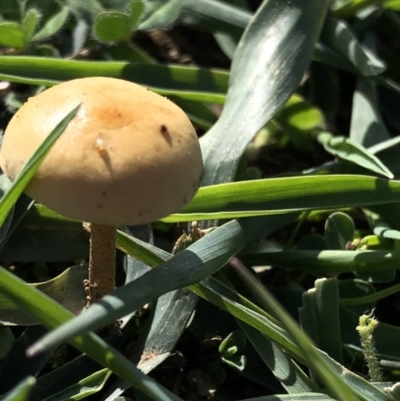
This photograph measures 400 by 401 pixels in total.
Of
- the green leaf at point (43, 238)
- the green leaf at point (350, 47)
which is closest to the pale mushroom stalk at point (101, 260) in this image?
the green leaf at point (43, 238)

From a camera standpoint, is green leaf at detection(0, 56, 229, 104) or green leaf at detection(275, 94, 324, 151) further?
green leaf at detection(275, 94, 324, 151)

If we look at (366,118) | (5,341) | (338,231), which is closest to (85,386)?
(5,341)

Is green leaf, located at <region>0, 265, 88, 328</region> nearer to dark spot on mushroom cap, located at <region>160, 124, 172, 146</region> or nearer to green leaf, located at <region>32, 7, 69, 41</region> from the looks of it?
dark spot on mushroom cap, located at <region>160, 124, 172, 146</region>

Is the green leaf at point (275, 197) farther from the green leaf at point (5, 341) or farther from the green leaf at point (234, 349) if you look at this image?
the green leaf at point (5, 341)

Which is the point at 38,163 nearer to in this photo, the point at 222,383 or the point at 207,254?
the point at 207,254

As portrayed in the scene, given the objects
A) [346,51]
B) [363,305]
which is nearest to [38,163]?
[363,305]

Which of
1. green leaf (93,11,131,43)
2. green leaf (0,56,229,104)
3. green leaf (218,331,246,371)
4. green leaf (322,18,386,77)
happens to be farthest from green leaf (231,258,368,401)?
green leaf (322,18,386,77)

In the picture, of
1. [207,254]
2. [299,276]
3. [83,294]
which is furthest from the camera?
[299,276]

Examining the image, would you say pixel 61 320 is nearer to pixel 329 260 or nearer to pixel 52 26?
pixel 329 260
